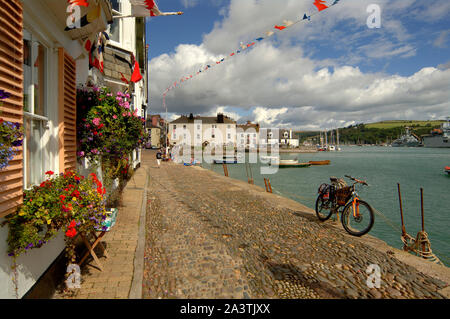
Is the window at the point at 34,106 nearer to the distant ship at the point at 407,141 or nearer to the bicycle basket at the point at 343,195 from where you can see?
the bicycle basket at the point at 343,195

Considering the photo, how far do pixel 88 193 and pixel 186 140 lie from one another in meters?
86.3

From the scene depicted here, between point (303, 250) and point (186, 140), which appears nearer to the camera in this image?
point (303, 250)

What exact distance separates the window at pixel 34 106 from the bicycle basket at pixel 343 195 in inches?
266

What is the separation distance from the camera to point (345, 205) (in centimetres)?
716

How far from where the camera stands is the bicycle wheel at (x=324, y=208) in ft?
25.0

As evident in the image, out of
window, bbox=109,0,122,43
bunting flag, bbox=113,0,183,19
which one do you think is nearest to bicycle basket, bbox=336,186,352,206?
bunting flag, bbox=113,0,183,19

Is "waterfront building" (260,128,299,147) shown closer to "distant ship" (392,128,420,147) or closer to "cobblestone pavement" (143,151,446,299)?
"distant ship" (392,128,420,147)

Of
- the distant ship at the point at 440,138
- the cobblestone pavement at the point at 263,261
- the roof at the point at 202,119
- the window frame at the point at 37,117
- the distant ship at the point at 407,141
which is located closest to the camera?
the window frame at the point at 37,117

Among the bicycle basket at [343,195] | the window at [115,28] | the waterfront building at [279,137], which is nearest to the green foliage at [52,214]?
the bicycle basket at [343,195]

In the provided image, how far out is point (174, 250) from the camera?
5289 millimetres

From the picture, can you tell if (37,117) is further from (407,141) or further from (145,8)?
(407,141)

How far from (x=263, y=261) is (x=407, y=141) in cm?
21423
